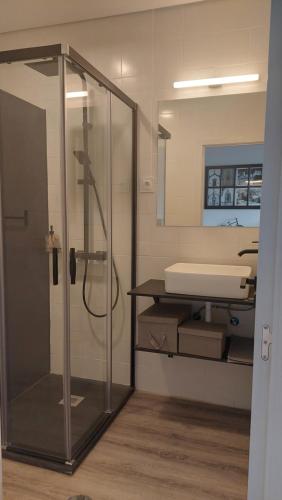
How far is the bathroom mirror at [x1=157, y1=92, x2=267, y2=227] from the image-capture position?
7.86ft

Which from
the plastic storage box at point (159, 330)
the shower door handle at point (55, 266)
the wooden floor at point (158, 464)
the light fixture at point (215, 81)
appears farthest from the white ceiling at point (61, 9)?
the wooden floor at point (158, 464)

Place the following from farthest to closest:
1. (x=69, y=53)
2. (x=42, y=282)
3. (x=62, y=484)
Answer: (x=42, y=282)
(x=62, y=484)
(x=69, y=53)

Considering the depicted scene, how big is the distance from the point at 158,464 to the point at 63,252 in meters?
1.31

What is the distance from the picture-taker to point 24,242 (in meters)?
2.42

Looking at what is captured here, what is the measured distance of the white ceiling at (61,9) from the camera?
2355 millimetres

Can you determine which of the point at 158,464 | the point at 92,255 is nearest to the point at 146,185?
the point at 92,255

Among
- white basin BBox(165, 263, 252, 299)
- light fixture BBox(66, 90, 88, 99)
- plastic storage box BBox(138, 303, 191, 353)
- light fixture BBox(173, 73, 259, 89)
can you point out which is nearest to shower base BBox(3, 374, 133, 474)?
plastic storage box BBox(138, 303, 191, 353)

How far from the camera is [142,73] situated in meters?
2.57

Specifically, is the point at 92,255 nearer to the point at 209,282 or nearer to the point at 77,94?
the point at 209,282

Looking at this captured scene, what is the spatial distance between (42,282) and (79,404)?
2.83 ft

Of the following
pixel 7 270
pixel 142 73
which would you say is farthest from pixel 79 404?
pixel 142 73

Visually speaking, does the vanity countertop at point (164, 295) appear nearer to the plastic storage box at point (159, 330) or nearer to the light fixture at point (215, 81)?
the plastic storage box at point (159, 330)

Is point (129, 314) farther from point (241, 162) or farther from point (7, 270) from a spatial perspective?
point (241, 162)

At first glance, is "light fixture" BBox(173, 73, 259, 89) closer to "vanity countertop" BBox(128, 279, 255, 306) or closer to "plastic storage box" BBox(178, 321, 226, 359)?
"vanity countertop" BBox(128, 279, 255, 306)
